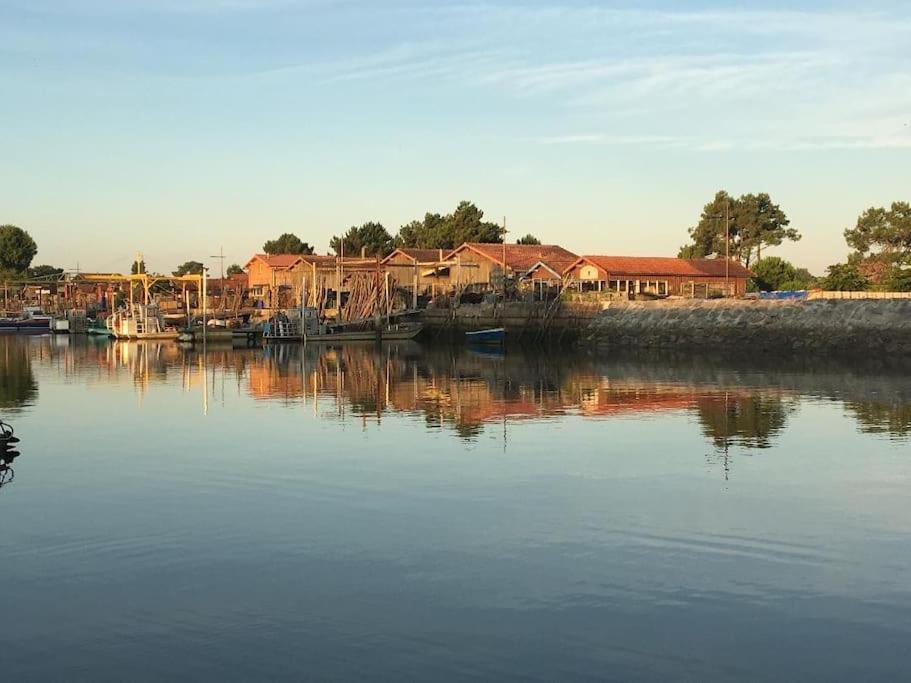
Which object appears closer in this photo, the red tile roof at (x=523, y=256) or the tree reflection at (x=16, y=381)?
the tree reflection at (x=16, y=381)

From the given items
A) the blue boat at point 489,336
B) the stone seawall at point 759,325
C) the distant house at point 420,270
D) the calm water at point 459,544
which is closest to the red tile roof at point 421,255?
the distant house at point 420,270

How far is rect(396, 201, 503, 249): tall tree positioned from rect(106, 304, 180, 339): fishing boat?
1612 inches

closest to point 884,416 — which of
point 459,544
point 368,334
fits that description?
point 459,544

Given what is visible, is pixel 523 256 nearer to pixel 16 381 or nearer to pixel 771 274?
pixel 771 274

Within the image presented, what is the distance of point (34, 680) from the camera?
1059 centimetres

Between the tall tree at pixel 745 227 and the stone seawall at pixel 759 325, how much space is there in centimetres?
4447

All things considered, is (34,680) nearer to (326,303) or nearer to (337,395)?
(337,395)

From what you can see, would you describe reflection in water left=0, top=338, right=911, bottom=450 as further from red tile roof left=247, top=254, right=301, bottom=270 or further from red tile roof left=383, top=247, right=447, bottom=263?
red tile roof left=247, top=254, right=301, bottom=270

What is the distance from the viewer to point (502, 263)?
3701 inches

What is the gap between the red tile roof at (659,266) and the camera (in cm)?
9238

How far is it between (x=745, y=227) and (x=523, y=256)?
34.3m

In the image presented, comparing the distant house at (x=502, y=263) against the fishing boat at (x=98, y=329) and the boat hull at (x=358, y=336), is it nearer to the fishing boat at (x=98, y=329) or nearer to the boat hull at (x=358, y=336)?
the boat hull at (x=358, y=336)

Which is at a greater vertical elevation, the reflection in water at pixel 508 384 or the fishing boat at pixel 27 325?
the fishing boat at pixel 27 325

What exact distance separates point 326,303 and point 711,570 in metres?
87.3
